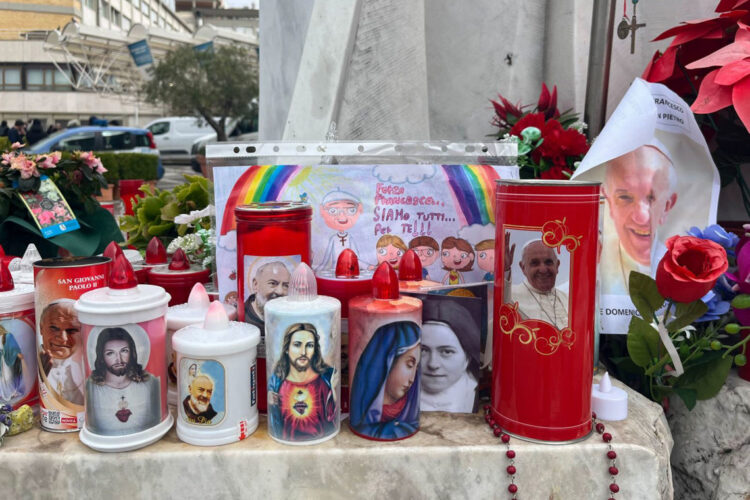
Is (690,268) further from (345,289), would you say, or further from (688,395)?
(345,289)

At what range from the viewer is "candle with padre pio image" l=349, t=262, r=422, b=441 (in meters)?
1.07

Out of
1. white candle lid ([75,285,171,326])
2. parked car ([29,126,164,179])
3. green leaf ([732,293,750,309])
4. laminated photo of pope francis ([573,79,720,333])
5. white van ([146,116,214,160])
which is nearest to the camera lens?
white candle lid ([75,285,171,326])

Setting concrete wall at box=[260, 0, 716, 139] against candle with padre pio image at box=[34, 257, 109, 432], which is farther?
concrete wall at box=[260, 0, 716, 139]

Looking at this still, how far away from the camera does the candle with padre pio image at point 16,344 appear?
115 centimetres

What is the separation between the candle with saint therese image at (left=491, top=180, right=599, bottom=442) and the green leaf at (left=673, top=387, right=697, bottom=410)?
40 centimetres

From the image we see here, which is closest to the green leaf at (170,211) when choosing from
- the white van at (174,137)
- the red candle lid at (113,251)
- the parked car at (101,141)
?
the red candle lid at (113,251)

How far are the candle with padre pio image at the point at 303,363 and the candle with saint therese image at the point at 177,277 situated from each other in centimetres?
44

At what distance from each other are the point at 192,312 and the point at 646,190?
119cm

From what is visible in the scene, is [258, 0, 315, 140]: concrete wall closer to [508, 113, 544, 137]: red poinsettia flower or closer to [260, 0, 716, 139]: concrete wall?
[260, 0, 716, 139]: concrete wall

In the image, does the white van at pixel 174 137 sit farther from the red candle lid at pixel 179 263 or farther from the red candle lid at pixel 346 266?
the red candle lid at pixel 346 266

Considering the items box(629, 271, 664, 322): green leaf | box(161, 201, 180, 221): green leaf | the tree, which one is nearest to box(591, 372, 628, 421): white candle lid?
box(629, 271, 664, 322): green leaf

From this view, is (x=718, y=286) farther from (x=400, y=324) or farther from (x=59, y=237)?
(x=59, y=237)

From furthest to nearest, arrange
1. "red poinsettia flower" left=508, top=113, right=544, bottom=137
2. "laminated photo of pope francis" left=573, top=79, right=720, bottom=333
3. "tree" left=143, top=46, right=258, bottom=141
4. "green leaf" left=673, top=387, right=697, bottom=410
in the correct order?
"tree" left=143, top=46, right=258, bottom=141, "red poinsettia flower" left=508, top=113, right=544, bottom=137, "laminated photo of pope francis" left=573, top=79, right=720, bottom=333, "green leaf" left=673, top=387, right=697, bottom=410

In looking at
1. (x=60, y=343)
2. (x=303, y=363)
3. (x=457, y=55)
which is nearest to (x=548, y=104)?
(x=457, y=55)
